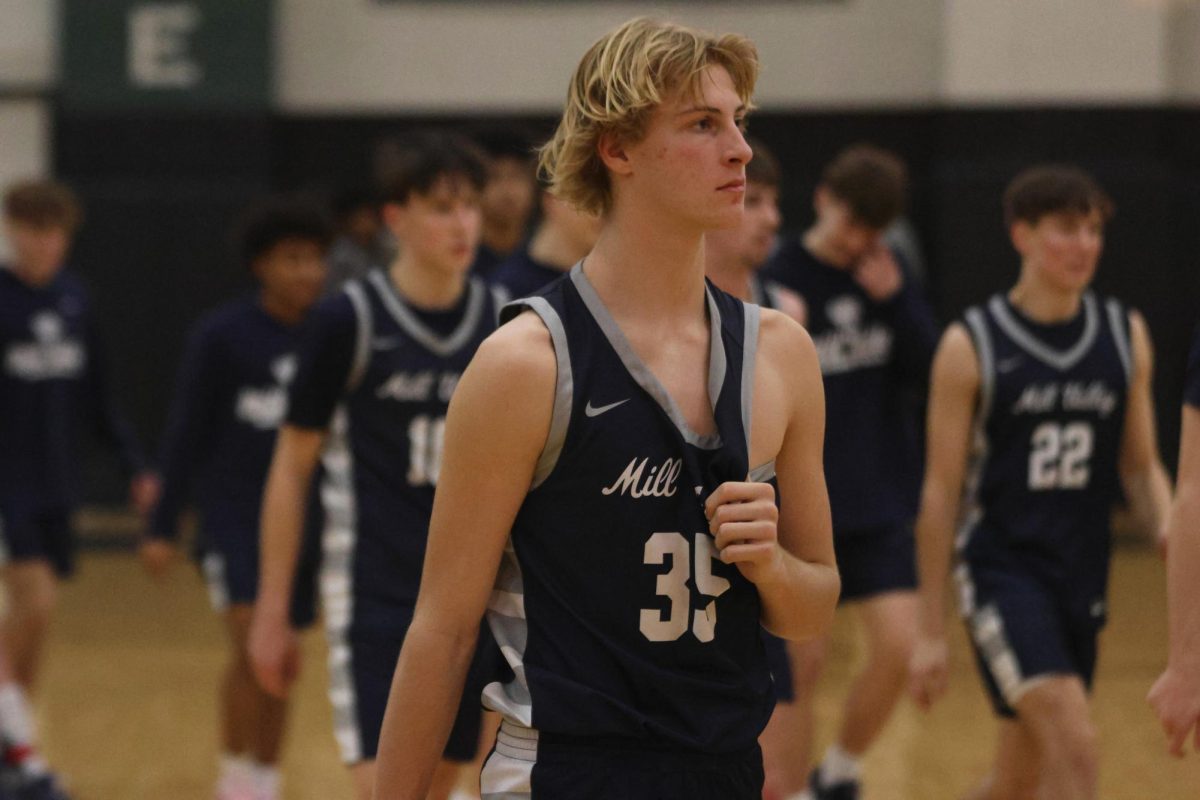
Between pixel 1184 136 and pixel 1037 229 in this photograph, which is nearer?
pixel 1037 229

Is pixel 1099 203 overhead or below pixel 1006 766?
overhead

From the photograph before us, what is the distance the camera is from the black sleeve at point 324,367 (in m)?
4.25

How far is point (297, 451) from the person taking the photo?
430 centimetres

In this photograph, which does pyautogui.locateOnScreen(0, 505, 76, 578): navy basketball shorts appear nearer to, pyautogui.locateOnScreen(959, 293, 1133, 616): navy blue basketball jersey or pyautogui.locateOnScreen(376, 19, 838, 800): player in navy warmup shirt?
pyautogui.locateOnScreen(959, 293, 1133, 616): navy blue basketball jersey

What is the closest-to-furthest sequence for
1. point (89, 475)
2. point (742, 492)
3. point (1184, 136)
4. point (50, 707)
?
point (742, 492) → point (50, 707) → point (1184, 136) → point (89, 475)

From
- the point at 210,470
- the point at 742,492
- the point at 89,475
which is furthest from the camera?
the point at 89,475

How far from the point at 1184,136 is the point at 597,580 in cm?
1076

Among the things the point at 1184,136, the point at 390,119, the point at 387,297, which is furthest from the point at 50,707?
the point at 1184,136

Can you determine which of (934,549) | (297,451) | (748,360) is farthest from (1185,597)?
(297,451)

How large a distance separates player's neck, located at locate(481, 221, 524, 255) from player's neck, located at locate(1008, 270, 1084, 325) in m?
3.13

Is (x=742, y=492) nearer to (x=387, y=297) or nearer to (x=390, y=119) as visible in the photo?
(x=387, y=297)

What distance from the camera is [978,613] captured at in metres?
4.77

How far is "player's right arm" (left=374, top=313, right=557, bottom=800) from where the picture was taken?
245 cm

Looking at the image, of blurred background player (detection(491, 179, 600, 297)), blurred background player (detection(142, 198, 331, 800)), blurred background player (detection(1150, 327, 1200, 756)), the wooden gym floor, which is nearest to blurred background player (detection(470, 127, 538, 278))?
blurred background player (detection(142, 198, 331, 800))
